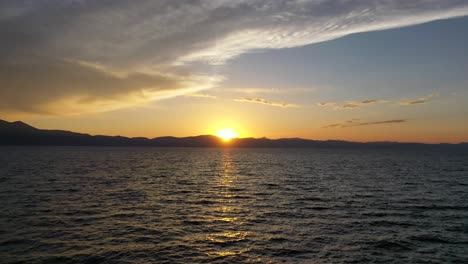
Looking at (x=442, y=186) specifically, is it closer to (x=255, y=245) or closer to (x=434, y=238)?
(x=434, y=238)

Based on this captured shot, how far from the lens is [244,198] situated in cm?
5228

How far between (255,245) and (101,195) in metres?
32.9

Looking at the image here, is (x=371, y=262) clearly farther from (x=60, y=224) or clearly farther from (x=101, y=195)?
(x=101, y=195)

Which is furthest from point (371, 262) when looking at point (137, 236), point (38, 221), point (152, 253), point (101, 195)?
point (101, 195)

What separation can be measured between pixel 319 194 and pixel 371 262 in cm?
3136

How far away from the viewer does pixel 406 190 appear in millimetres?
60562

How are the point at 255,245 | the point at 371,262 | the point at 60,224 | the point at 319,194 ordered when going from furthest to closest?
the point at 319,194
the point at 60,224
the point at 255,245
the point at 371,262

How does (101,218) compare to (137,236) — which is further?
(101,218)

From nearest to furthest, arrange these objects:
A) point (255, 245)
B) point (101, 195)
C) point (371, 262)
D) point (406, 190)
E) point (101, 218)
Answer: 1. point (371, 262)
2. point (255, 245)
3. point (101, 218)
4. point (101, 195)
5. point (406, 190)

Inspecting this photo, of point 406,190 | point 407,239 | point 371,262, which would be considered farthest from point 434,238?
point 406,190

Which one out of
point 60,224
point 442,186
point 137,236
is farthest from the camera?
point 442,186

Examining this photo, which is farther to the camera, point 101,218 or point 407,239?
point 101,218

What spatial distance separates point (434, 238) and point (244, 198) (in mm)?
27534

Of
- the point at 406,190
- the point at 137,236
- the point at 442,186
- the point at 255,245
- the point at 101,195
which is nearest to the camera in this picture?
the point at 255,245
